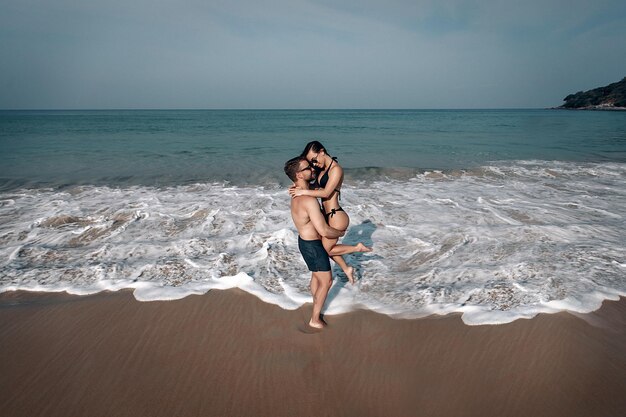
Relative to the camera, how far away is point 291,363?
12.2ft

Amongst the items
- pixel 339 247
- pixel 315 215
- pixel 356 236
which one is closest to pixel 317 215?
pixel 315 215

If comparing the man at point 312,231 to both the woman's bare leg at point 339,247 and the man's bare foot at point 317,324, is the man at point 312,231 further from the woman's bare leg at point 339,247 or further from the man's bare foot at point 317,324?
the woman's bare leg at point 339,247

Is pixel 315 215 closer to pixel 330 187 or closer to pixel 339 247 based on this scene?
pixel 330 187

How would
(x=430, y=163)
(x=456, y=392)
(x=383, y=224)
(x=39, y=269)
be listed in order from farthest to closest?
(x=430, y=163) < (x=383, y=224) < (x=39, y=269) < (x=456, y=392)

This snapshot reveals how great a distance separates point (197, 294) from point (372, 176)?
9.83m

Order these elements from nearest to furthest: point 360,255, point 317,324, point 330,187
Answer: point 317,324 < point 330,187 < point 360,255

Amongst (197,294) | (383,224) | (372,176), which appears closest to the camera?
(197,294)

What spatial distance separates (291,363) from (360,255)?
3.02 m

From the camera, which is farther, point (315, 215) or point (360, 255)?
point (360, 255)

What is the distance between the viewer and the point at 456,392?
10.9 feet

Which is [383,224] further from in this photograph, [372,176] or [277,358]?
[372,176]

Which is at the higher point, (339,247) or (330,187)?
(330,187)

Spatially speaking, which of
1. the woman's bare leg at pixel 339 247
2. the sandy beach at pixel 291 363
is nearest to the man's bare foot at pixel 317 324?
the sandy beach at pixel 291 363

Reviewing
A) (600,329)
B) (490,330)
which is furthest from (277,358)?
(600,329)
